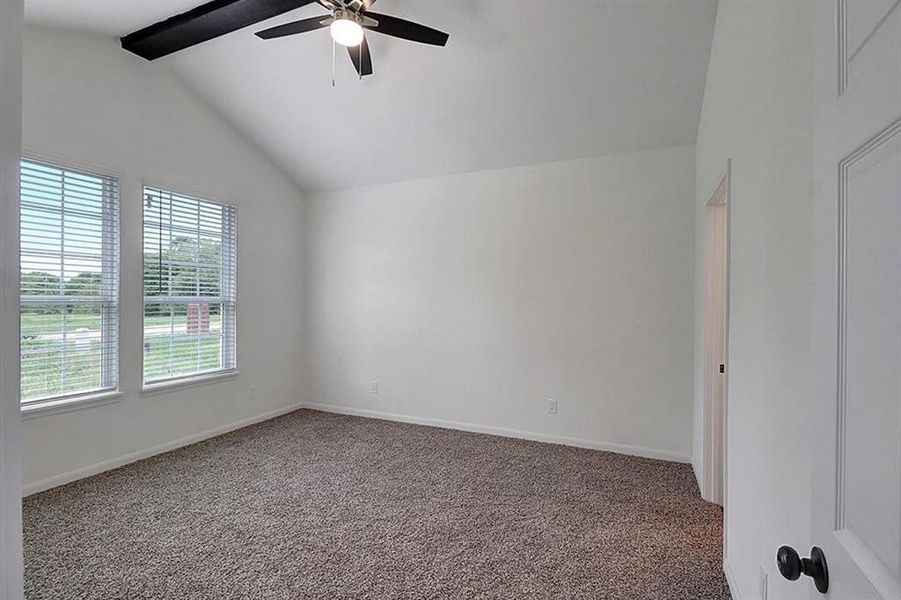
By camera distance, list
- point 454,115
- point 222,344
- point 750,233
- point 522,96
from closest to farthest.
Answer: point 750,233 → point 522,96 → point 454,115 → point 222,344

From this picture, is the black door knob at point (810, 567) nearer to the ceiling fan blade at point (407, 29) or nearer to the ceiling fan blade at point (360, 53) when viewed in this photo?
the ceiling fan blade at point (407, 29)

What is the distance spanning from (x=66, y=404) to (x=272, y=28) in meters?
2.85

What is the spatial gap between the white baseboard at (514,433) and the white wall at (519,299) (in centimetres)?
2

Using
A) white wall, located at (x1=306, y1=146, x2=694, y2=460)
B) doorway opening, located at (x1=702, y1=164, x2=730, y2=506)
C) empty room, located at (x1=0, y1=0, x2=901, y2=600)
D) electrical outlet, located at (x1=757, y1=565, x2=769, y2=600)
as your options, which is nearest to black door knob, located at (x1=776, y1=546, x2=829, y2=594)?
empty room, located at (x1=0, y1=0, x2=901, y2=600)

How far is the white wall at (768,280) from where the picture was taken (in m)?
1.21

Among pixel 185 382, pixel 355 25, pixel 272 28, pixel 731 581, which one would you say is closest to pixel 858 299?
pixel 731 581

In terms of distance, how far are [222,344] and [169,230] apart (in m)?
1.17

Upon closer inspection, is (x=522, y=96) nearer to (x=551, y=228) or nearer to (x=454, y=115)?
(x=454, y=115)

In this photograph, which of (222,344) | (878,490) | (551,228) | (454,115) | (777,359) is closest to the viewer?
(878,490)

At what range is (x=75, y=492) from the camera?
301 centimetres

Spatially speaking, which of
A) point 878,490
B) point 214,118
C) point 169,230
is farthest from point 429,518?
point 214,118

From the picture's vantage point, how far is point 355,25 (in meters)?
2.40

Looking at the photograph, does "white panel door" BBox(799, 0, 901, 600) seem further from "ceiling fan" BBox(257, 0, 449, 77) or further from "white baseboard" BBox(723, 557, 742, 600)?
"ceiling fan" BBox(257, 0, 449, 77)

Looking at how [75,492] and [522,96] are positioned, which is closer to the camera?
[75,492]
